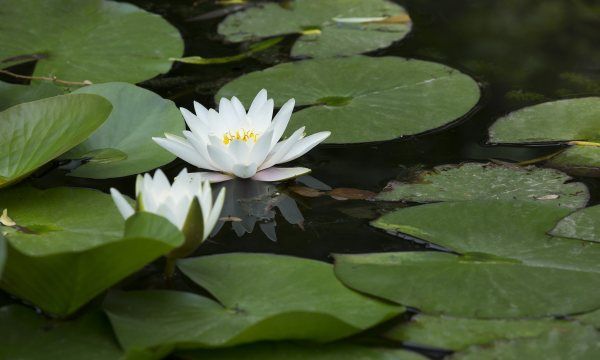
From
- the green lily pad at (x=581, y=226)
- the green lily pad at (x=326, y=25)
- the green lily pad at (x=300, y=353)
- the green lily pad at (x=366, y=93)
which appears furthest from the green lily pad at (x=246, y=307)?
the green lily pad at (x=326, y=25)

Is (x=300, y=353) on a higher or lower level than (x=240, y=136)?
lower

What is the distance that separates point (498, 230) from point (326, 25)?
1291 mm

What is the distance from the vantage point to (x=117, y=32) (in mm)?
2451

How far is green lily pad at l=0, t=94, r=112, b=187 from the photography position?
159cm

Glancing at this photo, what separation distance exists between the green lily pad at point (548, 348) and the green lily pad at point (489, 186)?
0.45 metres

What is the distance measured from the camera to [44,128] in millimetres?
1624

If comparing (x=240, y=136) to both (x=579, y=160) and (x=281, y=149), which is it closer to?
(x=281, y=149)

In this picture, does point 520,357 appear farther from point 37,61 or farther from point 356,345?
point 37,61

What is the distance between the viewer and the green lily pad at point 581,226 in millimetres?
1452

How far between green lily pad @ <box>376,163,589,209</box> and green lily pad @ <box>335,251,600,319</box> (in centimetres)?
25

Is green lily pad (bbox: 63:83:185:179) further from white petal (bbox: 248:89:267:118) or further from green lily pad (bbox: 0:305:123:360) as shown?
green lily pad (bbox: 0:305:123:360)

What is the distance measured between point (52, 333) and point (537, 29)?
187 cm

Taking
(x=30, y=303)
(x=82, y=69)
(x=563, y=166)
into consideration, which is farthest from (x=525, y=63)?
(x=30, y=303)

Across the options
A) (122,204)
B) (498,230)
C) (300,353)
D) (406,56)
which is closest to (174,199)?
(122,204)
